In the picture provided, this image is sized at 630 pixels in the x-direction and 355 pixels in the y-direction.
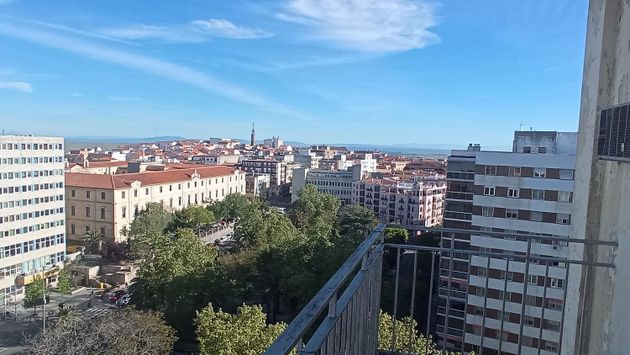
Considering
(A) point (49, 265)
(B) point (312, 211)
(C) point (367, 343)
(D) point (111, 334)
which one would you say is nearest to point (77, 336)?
(D) point (111, 334)

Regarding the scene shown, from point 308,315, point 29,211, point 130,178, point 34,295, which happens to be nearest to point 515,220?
point 308,315

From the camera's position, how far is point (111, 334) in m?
10.7

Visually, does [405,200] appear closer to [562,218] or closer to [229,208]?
[229,208]

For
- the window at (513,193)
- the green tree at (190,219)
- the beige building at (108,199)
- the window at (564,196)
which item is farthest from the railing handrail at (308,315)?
the beige building at (108,199)

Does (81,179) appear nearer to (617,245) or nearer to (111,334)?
(111,334)

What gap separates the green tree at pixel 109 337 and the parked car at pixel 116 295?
32.3 ft

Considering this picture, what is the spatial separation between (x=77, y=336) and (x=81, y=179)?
81.4 ft

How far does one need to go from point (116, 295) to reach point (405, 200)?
2442cm

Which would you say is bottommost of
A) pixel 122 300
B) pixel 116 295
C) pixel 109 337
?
pixel 116 295

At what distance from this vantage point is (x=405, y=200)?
39.1 m

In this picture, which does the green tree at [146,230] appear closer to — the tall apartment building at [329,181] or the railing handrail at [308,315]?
the tall apartment building at [329,181]

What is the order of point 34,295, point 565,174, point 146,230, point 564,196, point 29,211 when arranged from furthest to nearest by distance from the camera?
point 146,230, point 29,211, point 34,295, point 564,196, point 565,174

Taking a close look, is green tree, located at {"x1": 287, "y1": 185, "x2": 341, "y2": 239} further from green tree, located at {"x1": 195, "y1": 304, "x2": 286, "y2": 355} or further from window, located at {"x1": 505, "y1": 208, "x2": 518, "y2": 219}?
green tree, located at {"x1": 195, "y1": 304, "x2": 286, "y2": 355}

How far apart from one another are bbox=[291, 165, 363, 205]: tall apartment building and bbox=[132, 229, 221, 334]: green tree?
34522 mm
